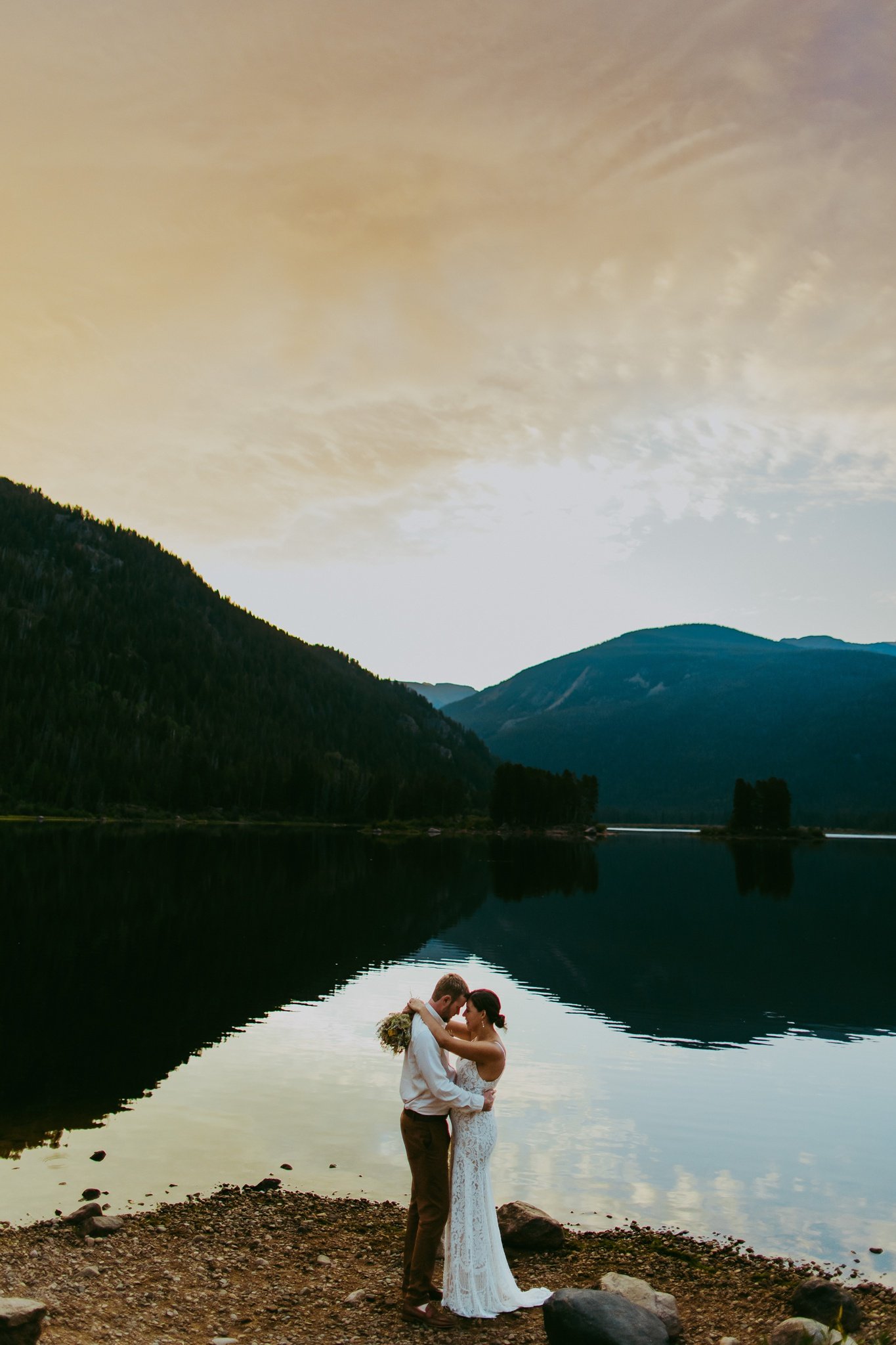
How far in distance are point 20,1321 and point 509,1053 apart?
18920mm

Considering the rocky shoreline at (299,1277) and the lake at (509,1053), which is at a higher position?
the rocky shoreline at (299,1277)

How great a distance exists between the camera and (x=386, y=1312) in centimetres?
1295

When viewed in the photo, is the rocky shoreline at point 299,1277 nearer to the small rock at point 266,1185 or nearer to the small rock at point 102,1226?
the small rock at point 102,1226

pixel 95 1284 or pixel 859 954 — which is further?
pixel 859 954

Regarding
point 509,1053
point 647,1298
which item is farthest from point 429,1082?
point 509,1053

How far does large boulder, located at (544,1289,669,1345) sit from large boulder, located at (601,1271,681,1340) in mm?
293

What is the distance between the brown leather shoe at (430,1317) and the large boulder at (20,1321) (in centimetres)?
426

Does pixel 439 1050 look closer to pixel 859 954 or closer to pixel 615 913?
pixel 859 954

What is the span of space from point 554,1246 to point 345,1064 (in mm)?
11764

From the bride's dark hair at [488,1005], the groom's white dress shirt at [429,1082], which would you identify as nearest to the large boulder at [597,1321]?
the groom's white dress shirt at [429,1082]

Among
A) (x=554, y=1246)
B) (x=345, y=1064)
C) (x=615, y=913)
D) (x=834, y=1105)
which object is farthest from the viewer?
(x=615, y=913)

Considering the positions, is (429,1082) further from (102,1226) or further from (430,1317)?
(102,1226)

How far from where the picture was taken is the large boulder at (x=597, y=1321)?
458 inches

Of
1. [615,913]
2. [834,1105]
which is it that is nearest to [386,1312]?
[834,1105]
